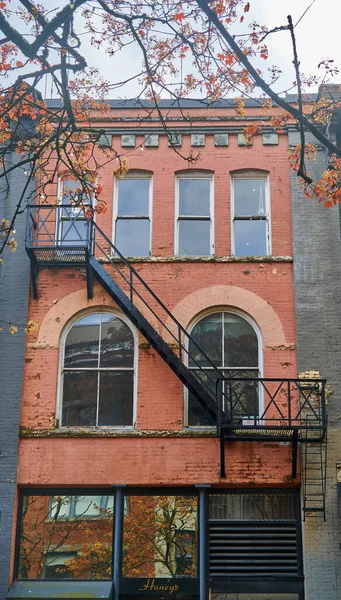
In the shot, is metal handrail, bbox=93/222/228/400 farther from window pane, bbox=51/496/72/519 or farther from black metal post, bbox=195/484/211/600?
window pane, bbox=51/496/72/519

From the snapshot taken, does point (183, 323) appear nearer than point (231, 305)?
Yes

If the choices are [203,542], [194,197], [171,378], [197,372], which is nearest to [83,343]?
[171,378]

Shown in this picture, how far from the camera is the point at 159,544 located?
591 inches

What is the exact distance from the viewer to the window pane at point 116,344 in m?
16.3

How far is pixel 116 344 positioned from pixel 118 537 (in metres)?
3.46

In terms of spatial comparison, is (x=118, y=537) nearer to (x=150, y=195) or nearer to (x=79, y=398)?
(x=79, y=398)

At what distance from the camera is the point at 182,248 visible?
17062 millimetres

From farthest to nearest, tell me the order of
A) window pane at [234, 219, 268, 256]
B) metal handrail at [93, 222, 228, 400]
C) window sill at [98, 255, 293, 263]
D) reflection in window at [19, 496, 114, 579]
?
window pane at [234, 219, 268, 256] < window sill at [98, 255, 293, 263] < metal handrail at [93, 222, 228, 400] < reflection in window at [19, 496, 114, 579]

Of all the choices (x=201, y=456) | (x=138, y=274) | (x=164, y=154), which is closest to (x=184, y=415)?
(x=201, y=456)

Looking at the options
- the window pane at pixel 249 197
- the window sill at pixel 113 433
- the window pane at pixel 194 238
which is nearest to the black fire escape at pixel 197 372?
the window sill at pixel 113 433

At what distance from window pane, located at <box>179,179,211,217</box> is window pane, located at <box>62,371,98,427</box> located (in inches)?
145

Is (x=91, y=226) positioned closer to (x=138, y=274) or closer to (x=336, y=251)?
(x=138, y=274)

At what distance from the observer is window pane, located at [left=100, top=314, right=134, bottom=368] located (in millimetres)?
16297

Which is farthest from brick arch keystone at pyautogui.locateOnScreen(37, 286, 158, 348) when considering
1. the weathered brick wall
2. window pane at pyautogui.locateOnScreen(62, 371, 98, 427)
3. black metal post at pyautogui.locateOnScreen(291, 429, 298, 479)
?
black metal post at pyautogui.locateOnScreen(291, 429, 298, 479)
